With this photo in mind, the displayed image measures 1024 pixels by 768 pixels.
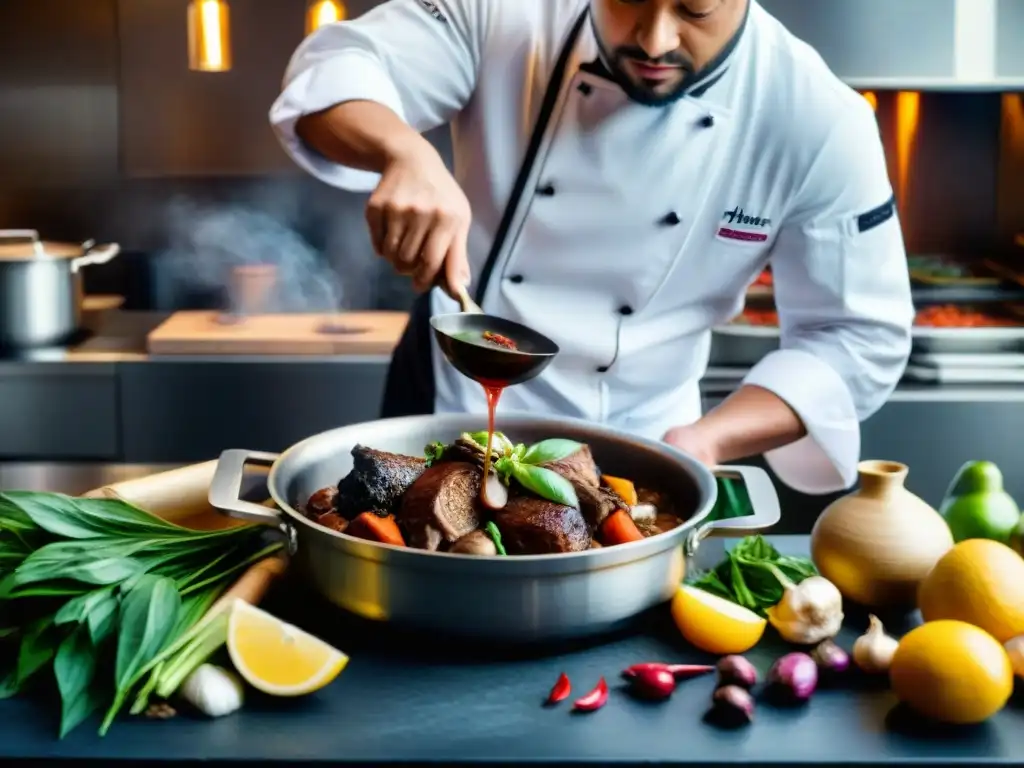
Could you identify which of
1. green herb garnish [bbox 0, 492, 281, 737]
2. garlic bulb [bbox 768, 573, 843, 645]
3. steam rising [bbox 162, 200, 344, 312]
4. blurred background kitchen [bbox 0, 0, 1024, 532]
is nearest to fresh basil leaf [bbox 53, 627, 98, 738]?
green herb garnish [bbox 0, 492, 281, 737]

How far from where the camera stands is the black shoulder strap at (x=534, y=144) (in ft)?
5.86

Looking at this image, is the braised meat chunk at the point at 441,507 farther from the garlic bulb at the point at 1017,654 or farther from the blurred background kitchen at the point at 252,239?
the blurred background kitchen at the point at 252,239

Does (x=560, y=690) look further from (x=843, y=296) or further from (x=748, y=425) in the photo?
(x=843, y=296)

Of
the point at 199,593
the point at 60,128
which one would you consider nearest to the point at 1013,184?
the point at 60,128

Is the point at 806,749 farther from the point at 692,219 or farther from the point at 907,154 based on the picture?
the point at 907,154

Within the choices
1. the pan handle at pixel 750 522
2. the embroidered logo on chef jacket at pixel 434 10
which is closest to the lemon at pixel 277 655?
the pan handle at pixel 750 522

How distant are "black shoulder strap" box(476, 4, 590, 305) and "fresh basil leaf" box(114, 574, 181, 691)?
87 centimetres

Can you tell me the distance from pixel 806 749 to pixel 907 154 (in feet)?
9.13

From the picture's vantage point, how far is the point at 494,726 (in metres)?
1.01

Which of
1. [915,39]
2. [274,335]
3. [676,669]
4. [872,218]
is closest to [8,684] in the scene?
[676,669]

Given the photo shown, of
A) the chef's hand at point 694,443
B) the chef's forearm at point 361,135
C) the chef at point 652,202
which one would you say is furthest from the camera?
the chef at point 652,202

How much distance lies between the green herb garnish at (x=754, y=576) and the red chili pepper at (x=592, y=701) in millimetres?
229

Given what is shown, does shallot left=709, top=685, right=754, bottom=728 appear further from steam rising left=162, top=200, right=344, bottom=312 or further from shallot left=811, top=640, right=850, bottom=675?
steam rising left=162, top=200, right=344, bottom=312

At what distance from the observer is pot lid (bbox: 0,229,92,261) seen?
293cm
